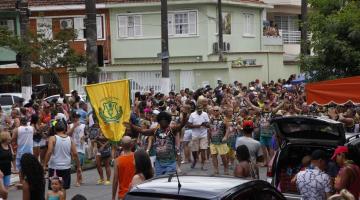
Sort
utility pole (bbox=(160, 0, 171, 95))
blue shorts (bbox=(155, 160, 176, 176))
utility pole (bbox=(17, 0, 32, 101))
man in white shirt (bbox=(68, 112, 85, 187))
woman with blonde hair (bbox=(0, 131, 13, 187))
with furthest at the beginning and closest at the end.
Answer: utility pole (bbox=(160, 0, 171, 95)) < utility pole (bbox=(17, 0, 32, 101)) < man in white shirt (bbox=(68, 112, 85, 187)) < woman with blonde hair (bbox=(0, 131, 13, 187)) < blue shorts (bbox=(155, 160, 176, 176))

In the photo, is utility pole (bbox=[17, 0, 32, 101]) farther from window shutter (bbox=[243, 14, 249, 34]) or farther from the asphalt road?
window shutter (bbox=[243, 14, 249, 34])

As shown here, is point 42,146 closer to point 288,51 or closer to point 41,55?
point 41,55

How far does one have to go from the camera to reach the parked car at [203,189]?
25.2 ft

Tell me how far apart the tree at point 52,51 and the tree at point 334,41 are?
7.88 m

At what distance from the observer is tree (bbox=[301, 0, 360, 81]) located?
18047mm

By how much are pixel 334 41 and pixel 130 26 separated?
27691mm

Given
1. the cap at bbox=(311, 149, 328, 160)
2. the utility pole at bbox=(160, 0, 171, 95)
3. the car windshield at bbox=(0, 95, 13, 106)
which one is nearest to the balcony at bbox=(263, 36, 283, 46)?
the utility pole at bbox=(160, 0, 171, 95)

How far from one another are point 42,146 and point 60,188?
8988 mm

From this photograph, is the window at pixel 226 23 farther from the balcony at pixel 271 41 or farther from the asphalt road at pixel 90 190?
the asphalt road at pixel 90 190

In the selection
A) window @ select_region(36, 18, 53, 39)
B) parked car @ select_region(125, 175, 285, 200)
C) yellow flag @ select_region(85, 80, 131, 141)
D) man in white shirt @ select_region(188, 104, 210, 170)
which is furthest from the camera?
window @ select_region(36, 18, 53, 39)

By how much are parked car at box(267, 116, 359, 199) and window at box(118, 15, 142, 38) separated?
33.4 metres

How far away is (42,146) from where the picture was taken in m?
19.6

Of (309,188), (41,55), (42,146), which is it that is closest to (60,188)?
(309,188)

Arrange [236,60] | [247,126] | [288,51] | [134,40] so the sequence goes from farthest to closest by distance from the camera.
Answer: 1. [288,51]
2. [134,40]
3. [236,60]
4. [247,126]
